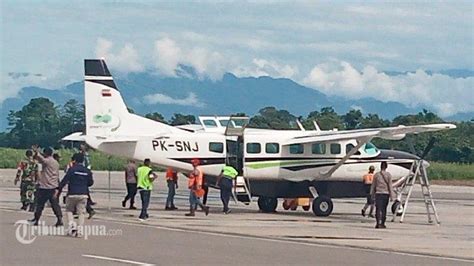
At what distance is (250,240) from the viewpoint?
2170 centimetres

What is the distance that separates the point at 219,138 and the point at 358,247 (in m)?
10.8

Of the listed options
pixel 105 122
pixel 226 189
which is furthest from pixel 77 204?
pixel 105 122

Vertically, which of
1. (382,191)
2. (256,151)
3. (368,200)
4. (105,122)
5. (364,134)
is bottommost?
(368,200)

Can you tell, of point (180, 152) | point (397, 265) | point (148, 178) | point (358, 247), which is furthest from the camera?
point (180, 152)

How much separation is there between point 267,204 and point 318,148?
2.38 m

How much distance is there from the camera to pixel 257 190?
31.3m

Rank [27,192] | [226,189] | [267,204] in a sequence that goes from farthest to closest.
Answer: [267,204], [226,189], [27,192]

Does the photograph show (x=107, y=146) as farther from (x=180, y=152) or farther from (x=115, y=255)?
(x=115, y=255)

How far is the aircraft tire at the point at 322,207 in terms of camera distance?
30.6 metres

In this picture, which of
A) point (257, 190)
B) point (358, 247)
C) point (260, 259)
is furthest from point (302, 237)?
point (257, 190)

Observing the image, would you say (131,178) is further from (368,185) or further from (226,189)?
(368,185)

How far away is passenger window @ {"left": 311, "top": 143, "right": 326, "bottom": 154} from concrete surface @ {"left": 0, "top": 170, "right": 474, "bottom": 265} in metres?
1.87

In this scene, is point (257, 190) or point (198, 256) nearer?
point (198, 256)

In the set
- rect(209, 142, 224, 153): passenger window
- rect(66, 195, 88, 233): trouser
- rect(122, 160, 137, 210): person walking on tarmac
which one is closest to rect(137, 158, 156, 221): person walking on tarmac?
rect(122, 160, 137, 210): person walking on tarmac
